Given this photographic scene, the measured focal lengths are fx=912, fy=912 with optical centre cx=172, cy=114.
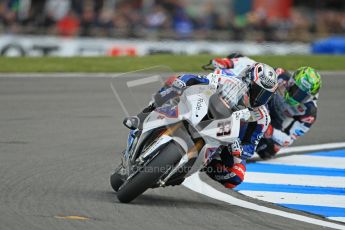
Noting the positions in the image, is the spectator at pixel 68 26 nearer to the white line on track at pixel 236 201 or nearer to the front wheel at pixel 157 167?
the white line on track at pixel 236 201

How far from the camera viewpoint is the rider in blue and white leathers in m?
7.95

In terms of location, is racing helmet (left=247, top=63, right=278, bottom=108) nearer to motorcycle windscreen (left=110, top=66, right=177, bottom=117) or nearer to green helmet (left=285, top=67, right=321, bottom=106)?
motorcycle windscreen (left=110, top=66, right=177, bottom=117)

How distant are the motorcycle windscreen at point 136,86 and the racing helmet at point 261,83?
80 centimetres

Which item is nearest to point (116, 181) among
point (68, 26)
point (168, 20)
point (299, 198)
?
point (299, 198)

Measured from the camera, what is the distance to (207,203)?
8.19 meters

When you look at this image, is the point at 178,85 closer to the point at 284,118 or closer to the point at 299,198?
the point at 299,198

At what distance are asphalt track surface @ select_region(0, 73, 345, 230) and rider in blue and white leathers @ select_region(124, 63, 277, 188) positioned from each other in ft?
1.23

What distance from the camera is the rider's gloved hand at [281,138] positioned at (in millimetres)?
11156

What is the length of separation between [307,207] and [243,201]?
0.59m

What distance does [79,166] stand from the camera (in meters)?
9.76

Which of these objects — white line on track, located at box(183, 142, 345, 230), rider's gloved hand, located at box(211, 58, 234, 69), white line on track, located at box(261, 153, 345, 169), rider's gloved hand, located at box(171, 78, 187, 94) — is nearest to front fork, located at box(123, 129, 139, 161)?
rider's gloved hand, located at box(171, 78, 187, 94)

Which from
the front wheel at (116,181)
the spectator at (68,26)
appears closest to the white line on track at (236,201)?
the front wheel at (116,181)

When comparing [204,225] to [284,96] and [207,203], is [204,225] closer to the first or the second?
[207,203]

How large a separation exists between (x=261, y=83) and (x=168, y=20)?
610 inches
